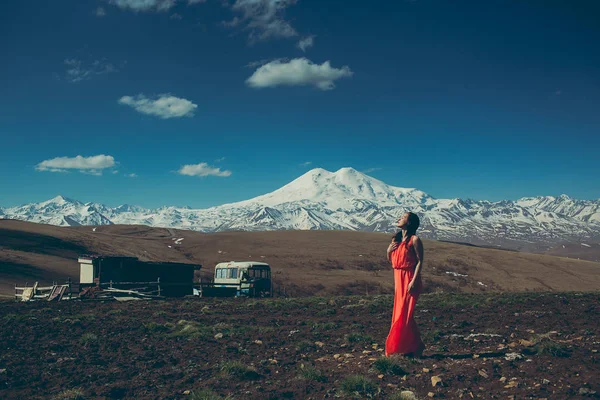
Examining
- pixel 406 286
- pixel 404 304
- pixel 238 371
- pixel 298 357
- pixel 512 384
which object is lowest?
pixel 298 357

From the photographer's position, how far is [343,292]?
179ft

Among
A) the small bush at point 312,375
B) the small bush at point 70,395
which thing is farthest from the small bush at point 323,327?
the small bush at point 70,395

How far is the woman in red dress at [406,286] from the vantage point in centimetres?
996

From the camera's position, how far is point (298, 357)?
1205cm

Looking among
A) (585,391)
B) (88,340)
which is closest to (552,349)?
(585,391)

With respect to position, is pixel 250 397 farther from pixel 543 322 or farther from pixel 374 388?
pixel 543 322

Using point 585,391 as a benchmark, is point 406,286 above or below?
above

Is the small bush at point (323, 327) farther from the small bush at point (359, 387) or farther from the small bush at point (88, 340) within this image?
the small bush at point (359, 387)

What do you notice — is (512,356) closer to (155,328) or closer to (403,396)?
(403,396)

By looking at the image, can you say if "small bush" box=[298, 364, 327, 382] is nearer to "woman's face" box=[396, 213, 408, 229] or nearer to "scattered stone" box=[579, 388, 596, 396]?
"woman's face" box=[396, 213, 408, 229]

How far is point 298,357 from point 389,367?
3.26 m

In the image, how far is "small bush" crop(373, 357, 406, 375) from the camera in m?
9.50

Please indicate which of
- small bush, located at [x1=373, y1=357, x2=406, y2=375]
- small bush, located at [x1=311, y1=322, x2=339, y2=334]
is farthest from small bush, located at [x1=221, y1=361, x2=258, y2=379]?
small bush, located at [x1=311, y1=322, x2=339, y2=334]

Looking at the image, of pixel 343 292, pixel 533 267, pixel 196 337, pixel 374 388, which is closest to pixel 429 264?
pixel 533 267
